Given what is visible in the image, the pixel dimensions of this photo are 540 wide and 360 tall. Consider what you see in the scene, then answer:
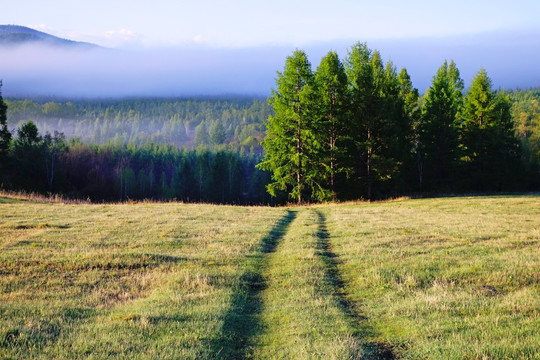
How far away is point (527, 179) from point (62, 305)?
6950 centimetres

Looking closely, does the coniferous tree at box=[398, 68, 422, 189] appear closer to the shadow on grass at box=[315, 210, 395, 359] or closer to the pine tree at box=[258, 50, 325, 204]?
the pine tree at box=[258, 50, 325, 204]

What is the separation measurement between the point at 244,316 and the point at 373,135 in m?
38.9

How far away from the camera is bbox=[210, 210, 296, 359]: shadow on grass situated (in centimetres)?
718

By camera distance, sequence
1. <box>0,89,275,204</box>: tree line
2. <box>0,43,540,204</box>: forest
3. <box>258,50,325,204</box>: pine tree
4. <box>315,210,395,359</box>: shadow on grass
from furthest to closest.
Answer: <box>0,89,275,204</box>: tree line → <box>0,43,540,204</box>: forest → <box>258,50,325,204</box>: pine tree → <box>315,210,395,359</box>: shadow on grass

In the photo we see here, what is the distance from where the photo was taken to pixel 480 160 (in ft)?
183

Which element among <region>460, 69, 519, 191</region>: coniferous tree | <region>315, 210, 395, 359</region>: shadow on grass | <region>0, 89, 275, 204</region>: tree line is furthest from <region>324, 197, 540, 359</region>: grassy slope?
<region>0, 89, 275, 204</region>: tree line

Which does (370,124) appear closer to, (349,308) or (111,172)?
(349,308)

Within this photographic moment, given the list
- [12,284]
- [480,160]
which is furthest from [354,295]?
[480,160]

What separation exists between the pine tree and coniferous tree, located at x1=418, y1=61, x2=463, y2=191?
1916 centimetres

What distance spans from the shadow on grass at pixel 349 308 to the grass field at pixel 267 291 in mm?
41

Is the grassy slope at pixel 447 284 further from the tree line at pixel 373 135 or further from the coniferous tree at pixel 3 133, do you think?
the coniferous tree at pixel 3 133

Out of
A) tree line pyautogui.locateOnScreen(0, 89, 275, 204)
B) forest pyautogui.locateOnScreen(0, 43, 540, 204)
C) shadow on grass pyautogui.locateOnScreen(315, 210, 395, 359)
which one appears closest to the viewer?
shadow on grass pyautogui.locateOnScreen(315, 210, 395, 359)

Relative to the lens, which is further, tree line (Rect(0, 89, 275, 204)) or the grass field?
tree line (Rect(0, 89, 275, 204))

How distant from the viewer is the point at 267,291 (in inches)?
440
